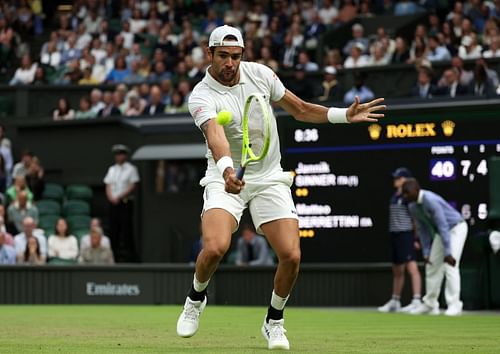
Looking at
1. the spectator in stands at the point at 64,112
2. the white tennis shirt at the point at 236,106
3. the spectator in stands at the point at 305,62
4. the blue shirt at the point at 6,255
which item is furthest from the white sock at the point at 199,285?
the spectator in stands at the point at 64,112

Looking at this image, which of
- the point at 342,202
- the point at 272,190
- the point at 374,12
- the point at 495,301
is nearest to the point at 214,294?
the point at 342,202

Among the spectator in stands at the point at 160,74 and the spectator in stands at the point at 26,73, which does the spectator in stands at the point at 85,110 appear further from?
the spectator in stands at the point at 26,73

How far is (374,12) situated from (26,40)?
9.00 metres

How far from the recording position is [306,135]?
760 inches

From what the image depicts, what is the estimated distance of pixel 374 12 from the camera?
26.4 m

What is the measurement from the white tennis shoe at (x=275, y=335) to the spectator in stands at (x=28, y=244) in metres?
12.0

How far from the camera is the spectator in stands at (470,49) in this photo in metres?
21.4

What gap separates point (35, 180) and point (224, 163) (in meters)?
14.9

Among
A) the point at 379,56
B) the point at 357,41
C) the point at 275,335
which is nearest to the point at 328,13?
the point at 357,41

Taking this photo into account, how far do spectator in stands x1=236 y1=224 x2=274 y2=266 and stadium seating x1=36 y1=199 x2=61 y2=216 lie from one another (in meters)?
4.15

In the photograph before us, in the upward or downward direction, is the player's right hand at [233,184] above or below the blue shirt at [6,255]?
above

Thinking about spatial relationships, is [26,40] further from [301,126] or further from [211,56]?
[211,56]

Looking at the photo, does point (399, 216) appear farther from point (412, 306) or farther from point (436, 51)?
point (436, 51)

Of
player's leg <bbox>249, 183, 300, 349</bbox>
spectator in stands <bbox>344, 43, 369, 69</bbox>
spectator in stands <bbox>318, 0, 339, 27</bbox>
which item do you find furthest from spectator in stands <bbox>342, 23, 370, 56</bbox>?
player's leg <bbox>249, 183, 300, 349</bbox>
